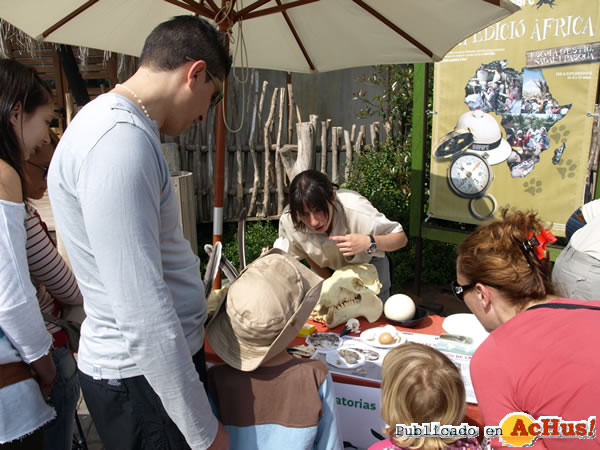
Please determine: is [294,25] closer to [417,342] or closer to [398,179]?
[417,342]

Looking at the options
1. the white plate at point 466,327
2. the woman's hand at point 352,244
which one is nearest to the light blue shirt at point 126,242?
the white plate at point 466,327

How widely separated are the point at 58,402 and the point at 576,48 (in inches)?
162

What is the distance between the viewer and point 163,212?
1160mm

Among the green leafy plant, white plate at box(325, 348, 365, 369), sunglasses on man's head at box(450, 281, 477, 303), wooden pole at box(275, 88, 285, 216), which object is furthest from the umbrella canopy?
wooden pole at box(275, 88, 285, 216)

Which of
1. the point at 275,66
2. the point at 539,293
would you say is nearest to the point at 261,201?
the point at 275,66

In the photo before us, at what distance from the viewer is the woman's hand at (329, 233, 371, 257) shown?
260cm

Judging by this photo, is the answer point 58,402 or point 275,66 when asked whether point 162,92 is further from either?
point 275,66

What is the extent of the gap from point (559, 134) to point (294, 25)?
2.35m

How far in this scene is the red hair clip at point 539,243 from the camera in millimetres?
1416

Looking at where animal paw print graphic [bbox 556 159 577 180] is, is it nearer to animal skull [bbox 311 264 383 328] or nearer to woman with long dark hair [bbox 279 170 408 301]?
woman with long dark hair [bbox 279 170 408 301]

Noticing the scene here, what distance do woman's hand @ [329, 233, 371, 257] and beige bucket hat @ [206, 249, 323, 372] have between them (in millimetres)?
1001

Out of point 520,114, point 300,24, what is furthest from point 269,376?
point 520,114

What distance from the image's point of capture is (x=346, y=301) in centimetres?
241

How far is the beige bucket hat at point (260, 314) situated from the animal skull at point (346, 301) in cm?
79
